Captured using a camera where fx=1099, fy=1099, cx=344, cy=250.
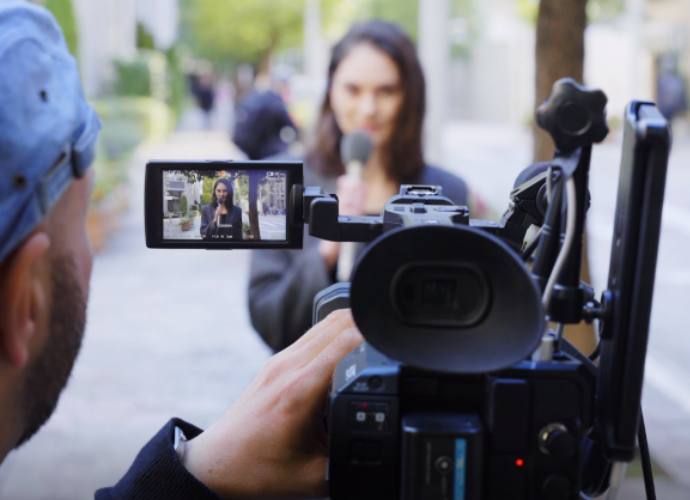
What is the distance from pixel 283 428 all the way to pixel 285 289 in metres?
1.70

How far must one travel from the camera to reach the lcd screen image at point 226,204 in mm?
1634

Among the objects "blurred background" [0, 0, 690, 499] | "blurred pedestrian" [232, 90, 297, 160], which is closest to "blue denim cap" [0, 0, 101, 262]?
"blurred background" [0, 0, 690, 499]

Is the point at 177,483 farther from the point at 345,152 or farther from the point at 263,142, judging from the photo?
the point at 263,142

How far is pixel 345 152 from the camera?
11.2 ft

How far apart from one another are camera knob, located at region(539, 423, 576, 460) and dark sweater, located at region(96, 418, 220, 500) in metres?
0.53

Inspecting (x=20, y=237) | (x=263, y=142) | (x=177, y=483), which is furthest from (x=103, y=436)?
(x=20, y=237)

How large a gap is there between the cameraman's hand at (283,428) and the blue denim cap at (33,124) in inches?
17.0

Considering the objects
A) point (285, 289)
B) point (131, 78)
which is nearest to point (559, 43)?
point (285, 289)

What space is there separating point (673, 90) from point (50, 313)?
85.1ft

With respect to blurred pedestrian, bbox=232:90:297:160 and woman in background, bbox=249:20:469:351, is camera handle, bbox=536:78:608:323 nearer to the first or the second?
woman in background, bbox=249:20:469:351

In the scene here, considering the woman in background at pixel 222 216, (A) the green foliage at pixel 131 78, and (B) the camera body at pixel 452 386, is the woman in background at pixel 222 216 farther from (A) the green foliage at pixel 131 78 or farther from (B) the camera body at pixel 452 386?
(A) the green foliage at pixel 131 78

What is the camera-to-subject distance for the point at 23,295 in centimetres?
134

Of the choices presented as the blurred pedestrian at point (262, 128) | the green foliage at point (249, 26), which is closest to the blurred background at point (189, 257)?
the blurred pedestrian at point (262, 128)

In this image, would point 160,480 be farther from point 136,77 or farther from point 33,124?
point 136,77
